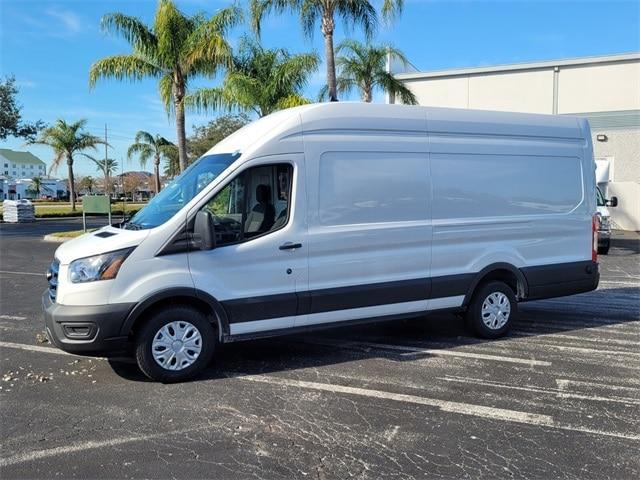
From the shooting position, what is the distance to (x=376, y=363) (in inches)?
223

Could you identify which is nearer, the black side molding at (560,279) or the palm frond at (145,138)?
the black side molding at (560,279)

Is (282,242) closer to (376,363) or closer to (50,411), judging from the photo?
(376,363)

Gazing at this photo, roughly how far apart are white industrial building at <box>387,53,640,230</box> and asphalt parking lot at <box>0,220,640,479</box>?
71.6ft

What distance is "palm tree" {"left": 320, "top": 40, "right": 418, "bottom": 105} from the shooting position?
21281mm

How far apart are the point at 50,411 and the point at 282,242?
93.8 inches

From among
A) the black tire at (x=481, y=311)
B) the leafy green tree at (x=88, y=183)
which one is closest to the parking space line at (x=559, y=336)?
the black tire at (x=481, y=311)

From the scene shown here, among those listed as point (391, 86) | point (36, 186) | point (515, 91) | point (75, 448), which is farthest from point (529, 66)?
point (36, 186)

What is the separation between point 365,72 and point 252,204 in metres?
17.3

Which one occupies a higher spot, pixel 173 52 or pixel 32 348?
pixel 173 52

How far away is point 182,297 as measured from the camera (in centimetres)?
507

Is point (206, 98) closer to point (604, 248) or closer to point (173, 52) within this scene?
point (173, 52)

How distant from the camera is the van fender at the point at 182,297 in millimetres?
4852

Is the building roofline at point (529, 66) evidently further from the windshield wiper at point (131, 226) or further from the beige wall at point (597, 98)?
the windshield wiper at point (131, 226)

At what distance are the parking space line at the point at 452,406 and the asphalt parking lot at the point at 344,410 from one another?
0.02 metres
